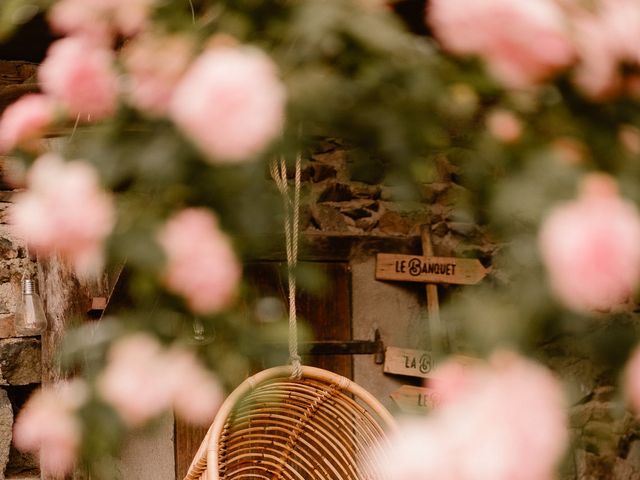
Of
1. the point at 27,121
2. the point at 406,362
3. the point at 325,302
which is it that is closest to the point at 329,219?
the point at 325,302

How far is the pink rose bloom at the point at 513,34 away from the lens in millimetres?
750

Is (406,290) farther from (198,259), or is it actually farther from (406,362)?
(198,259)

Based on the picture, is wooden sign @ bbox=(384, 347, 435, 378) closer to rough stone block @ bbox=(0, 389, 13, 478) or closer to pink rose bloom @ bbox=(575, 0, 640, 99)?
rough stone block @ bbox=(0, 389, 13, 478)

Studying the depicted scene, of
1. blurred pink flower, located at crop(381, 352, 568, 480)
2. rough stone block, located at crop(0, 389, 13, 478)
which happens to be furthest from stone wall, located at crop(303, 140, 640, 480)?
blurred pink flower, located at crop(381, 352, 568, 480)

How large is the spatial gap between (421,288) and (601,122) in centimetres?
257

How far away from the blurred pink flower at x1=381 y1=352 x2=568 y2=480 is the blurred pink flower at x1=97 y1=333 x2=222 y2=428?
366mm

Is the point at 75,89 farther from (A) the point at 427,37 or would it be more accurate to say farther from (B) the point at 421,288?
(B) the point at 421,288

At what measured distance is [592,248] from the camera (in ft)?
2.28

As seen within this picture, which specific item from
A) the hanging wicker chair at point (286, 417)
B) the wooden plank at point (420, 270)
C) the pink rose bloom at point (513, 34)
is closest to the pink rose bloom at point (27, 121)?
the pink rose bloom at point (513, 34)

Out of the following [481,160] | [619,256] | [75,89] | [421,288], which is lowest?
[619,256]

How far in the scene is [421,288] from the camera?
133 inches

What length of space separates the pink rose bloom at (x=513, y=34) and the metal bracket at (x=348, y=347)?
2.42m

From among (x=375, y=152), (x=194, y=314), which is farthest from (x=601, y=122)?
(x=194, y=314)

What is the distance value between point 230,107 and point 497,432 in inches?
16.0
